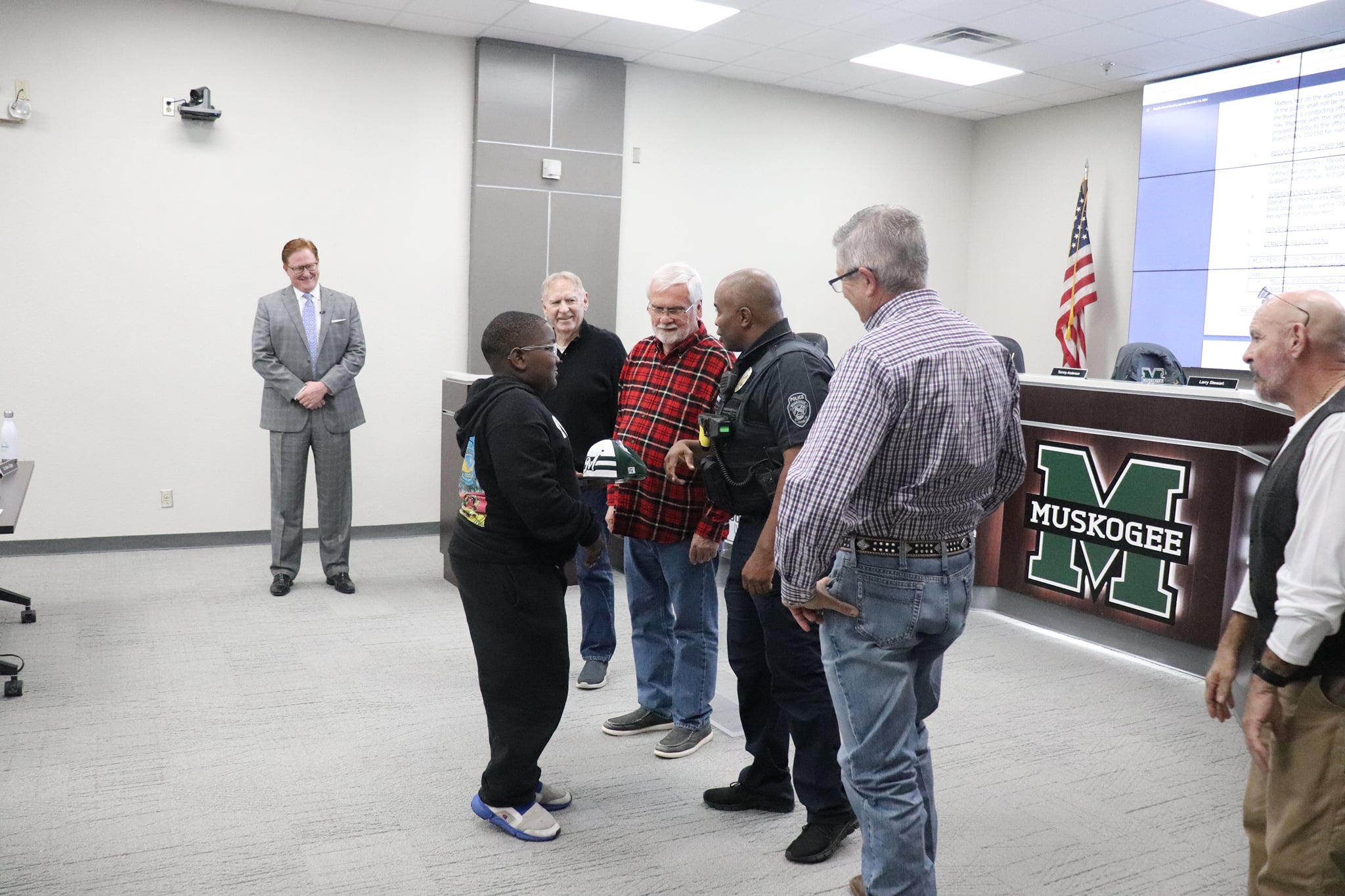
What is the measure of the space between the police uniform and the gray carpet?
254 mm

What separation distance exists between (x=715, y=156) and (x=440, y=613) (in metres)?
4.32

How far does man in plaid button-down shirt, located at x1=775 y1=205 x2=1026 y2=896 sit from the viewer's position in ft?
6.15

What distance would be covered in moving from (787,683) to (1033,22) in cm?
506

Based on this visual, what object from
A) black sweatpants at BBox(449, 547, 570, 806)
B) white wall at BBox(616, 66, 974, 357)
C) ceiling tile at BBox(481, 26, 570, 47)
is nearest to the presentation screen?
white wall at BBox(616, 66, 974, 357)

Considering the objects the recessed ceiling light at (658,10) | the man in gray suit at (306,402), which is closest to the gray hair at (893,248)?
the man in gray suit at (306,402)

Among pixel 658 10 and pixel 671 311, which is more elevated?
pixel 658 10

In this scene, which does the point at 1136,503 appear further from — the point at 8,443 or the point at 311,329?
the point at 8,443

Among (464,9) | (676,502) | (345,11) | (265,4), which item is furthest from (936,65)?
(676,502)

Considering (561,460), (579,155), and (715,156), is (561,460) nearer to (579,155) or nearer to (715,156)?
(579,155)

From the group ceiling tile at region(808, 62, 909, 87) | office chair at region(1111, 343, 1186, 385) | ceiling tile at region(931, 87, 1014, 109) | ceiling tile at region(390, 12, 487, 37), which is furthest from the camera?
ceiling tile at region(931, 87, 1014, 109)

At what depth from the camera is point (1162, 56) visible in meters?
6.73

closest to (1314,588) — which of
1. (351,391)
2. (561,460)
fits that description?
(561,460)

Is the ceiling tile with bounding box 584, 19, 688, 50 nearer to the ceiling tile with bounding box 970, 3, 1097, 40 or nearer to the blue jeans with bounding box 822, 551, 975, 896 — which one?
the ceiling tile with bounding box 970, 3, 1097, 40

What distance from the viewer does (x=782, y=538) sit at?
1937 mm
